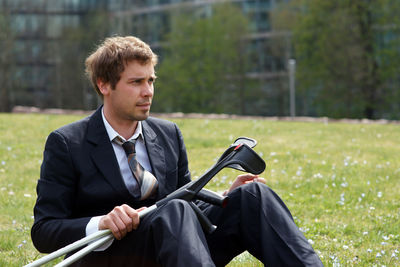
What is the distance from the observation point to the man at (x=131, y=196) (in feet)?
10.7

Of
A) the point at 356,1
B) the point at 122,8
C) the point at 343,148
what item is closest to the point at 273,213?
the point at 343,148

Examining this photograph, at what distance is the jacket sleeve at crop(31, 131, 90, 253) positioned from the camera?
11.0 feet

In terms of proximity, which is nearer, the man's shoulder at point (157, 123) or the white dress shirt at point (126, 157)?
the white dress shirt at point (126, 157)

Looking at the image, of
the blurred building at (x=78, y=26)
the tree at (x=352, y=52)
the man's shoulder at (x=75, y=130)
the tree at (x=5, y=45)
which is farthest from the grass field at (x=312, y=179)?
the blurred building at (x=78, y=26)

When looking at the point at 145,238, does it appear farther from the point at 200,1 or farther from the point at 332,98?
the point at 200,1

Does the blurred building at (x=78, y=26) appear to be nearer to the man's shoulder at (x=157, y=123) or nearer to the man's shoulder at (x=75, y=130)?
the man's shoulder at (x=157, y=123)

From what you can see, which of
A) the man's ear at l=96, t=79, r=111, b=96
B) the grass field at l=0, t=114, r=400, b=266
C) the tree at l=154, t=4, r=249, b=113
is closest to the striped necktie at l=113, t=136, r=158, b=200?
the man's ear at l=96, t=79, r=111, b=96

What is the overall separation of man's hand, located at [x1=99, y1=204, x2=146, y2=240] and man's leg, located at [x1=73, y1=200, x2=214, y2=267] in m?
0.09

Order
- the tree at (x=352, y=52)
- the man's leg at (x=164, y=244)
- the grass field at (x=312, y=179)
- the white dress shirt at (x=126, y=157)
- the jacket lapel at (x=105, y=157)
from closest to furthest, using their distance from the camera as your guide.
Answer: the man's leg at (x=164, y=244), the jacket lapel at (x=105, y=157), the white dress shirt at (x=126, y=157), the grass field at (x=312, y=179), the tree at (x=352, y=52)

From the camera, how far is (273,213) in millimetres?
3480

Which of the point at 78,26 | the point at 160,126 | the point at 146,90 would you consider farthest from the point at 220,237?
the point at 78,26

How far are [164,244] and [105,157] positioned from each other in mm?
706

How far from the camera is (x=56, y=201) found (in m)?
3.42

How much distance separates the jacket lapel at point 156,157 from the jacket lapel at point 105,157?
9.0 inches
